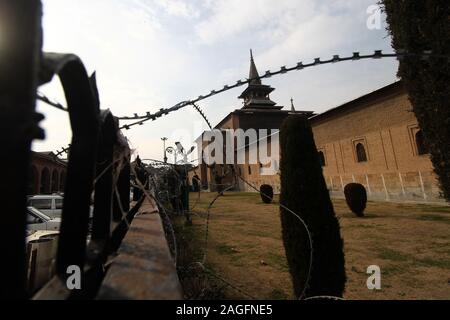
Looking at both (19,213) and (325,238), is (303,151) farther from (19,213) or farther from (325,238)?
(19,213)

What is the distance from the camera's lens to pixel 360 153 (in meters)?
21.7

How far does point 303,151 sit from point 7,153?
13.1 ft

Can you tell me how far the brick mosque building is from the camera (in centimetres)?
1703

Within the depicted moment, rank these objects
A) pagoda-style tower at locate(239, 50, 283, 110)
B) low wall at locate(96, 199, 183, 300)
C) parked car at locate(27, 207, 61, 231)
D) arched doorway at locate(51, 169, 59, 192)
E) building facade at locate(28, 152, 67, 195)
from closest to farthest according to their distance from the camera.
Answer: low wall at locate(96, 199, 183, 300), parked car at locate(27, 207, 61, 231), building facade at locate(28, 152, 67, 195), arched doorway at locate(51, 169, 59, 192), pagoda-style tower at locate(239, 50, 283, 110)

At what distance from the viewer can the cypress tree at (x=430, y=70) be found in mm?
6230

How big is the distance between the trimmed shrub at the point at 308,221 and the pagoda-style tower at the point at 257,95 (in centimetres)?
4579

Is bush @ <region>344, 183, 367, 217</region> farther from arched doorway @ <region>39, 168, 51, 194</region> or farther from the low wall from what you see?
arched doorway @ <region>39, 168, 51, 194</region>

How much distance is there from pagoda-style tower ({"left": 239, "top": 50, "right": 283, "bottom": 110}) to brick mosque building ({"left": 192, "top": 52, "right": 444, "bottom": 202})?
80.1 feet

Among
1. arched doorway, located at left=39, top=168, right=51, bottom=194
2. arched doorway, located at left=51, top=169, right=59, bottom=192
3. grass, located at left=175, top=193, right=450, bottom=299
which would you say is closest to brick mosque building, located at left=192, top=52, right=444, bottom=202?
grass, located at left=175, top=193, right=450, bottom=299

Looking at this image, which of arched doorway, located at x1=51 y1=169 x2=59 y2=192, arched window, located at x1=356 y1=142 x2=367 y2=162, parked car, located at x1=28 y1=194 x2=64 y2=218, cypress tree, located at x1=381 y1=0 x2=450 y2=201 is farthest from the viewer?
arched doorway, located at x1=51 y1=169 x2=59 y2=192

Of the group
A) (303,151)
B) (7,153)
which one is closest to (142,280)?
(7,153)

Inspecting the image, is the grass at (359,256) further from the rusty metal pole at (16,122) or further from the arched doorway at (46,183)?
the arched doorway at (46,183)

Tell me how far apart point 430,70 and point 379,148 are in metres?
14.9

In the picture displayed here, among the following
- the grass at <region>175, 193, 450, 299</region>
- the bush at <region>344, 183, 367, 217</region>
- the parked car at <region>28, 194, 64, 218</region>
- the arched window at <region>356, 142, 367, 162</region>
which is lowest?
the grass at <region>175, 193, 450, 299</region>
